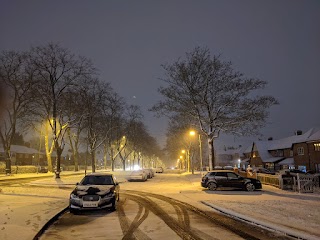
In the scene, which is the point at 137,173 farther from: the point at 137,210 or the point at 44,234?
the point at 44,234

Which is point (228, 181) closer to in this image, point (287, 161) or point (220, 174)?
point (220, 174)

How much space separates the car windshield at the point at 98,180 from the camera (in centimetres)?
1540

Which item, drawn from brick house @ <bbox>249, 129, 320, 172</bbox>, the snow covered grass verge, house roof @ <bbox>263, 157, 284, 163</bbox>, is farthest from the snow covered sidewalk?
house roof @ <bbox>263, 157, 284, 163</bbox>

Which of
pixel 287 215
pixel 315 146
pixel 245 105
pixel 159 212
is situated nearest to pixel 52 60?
pixel 245 105

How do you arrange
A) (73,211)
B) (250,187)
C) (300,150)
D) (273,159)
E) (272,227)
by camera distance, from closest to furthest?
(272,227)
(73,211)
(250,187)
(300,150)
(273,159)

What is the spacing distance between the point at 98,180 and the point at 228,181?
11.2 meters

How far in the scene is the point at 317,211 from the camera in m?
13.1

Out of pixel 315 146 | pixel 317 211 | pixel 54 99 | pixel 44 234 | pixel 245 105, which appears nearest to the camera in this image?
pixel 44 234

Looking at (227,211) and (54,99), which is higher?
(54,99)

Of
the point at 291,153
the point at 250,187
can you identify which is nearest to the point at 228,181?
the point at 250,187

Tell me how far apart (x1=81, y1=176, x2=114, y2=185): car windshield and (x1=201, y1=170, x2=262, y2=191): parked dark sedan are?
10075 mm

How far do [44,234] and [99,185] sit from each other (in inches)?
202

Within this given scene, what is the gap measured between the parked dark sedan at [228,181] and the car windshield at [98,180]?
33.1ft

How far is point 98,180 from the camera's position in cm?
1562
